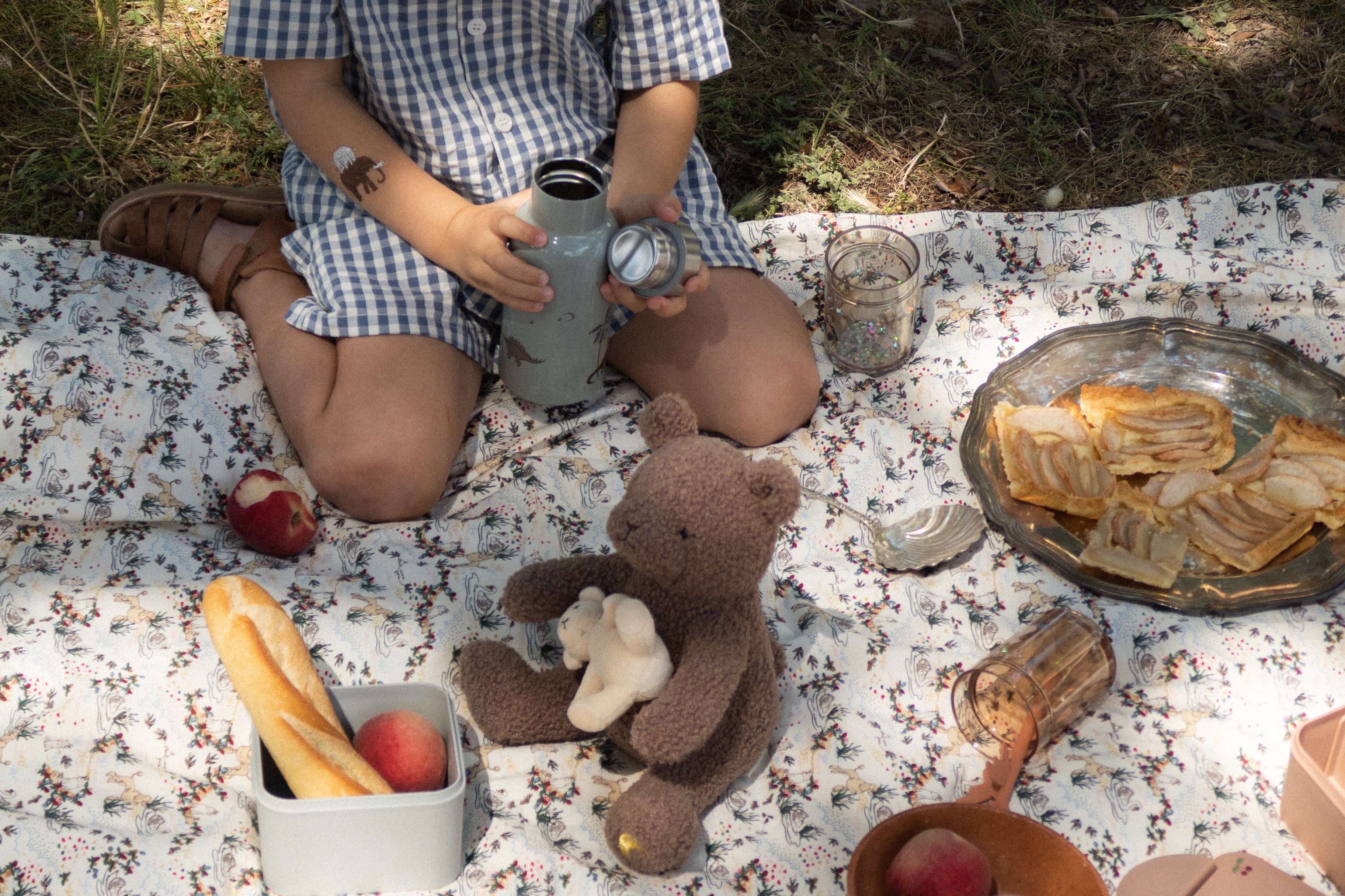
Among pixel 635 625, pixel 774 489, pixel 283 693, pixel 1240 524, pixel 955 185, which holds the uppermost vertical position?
pixel 774 489

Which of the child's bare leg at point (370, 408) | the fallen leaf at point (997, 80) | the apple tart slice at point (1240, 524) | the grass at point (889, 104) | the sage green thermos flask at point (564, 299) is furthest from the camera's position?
the fallen leaf at point (997, 80)

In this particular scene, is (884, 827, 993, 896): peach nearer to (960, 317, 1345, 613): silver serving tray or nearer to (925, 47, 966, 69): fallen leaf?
(960, 317, 1345, 613): silver serving tray

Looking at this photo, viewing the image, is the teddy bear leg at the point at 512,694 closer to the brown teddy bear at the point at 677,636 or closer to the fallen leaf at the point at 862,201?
the brown teddy bear at the point at 677,636

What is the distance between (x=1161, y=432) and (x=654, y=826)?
0.95m

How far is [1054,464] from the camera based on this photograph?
5.49ft

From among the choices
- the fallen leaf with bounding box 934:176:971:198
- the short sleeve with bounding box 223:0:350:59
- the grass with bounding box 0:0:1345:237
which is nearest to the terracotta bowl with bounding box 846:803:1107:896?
the short sleeve with bounding box 223:0:350:59

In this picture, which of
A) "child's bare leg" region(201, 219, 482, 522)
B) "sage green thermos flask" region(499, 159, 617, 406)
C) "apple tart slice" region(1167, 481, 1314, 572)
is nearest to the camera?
"sage green thermos flask" region(499, 159, 617, 406)

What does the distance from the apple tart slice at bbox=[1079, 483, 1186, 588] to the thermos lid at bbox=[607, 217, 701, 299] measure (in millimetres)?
665

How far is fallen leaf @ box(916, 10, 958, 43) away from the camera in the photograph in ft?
8.87

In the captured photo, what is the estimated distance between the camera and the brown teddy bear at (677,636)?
1110 mm

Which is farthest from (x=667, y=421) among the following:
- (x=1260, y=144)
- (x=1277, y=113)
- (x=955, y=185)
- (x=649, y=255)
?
(x=1277, y=113)

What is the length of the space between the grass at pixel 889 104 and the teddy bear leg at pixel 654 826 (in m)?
1.33

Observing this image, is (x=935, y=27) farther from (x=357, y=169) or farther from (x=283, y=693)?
(x=283, y=693)

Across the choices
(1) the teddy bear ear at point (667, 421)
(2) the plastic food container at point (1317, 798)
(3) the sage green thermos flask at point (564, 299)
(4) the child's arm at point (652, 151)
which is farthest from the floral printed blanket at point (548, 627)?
(1) the teddy bear ear at point (667, 421)
